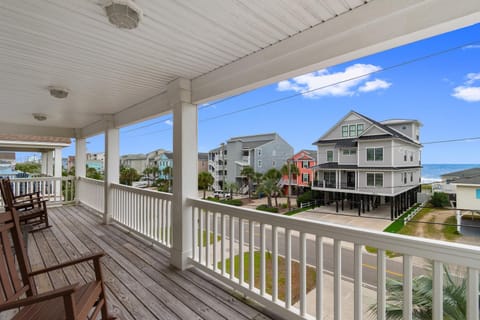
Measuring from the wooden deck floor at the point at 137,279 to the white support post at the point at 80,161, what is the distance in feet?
9.64

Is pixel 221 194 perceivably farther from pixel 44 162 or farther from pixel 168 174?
pixel 44 162

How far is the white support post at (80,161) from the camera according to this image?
672 cm

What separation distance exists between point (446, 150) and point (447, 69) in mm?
455

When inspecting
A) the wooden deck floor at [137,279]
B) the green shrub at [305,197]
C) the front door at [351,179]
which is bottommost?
the wooden deck floor at [137,279]

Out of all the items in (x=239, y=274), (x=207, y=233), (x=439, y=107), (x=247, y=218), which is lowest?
(x=239, y=274)

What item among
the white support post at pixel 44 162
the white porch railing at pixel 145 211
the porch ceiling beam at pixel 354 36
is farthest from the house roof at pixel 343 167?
the white support post at pixel 44 162

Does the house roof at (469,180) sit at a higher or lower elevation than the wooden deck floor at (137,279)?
higher

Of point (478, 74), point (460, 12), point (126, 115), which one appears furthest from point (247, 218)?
point (126, 115)

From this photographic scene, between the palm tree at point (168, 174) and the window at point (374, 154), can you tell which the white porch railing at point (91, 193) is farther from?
the window at point (374, 154)

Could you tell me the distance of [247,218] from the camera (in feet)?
7.39

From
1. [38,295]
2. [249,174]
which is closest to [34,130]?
[38,295]

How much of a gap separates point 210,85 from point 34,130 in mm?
6073

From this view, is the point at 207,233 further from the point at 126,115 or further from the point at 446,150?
the point at 126,115

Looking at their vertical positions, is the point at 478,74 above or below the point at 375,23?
below
